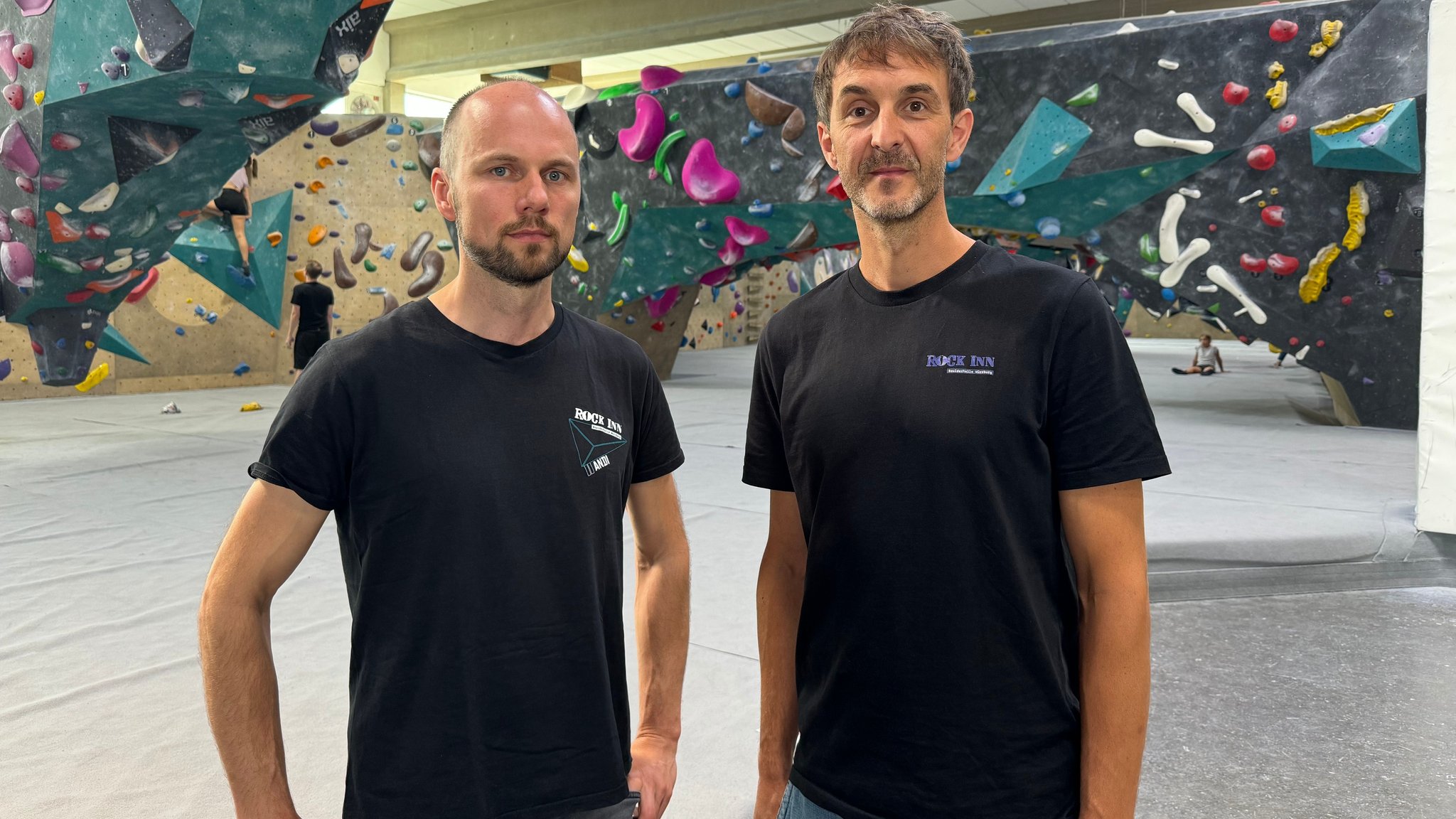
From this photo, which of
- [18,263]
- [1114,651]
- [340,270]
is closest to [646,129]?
[340,270]

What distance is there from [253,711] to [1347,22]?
874 centimetres

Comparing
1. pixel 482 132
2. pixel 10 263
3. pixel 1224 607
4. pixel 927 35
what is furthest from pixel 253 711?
pixel 10 263

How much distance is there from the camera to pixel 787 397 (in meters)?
1.41

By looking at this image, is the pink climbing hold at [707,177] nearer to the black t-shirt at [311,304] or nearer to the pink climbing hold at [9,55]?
the black t-shirt at [311,304]

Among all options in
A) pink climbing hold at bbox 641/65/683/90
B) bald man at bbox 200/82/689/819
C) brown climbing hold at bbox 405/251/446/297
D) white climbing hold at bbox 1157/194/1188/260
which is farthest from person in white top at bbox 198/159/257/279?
bald man at bbox 200/82/689/819

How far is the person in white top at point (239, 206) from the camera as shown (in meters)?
11.3

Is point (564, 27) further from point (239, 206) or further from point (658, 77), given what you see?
point (239, 206)

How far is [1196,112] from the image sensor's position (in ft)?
26.7

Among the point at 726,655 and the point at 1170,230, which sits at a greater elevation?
the point at 1170,230

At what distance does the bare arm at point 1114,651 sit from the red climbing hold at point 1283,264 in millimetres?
7994

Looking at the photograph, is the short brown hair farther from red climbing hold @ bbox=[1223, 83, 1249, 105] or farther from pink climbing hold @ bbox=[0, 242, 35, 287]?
red climbing hold @ bbox=[1223, 83, 1249, 105]

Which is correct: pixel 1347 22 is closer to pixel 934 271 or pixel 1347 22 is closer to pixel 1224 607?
pixel 1224 607

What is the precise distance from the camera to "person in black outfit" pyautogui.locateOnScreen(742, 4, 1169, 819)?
4.01ft

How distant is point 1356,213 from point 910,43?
7.93 metres
